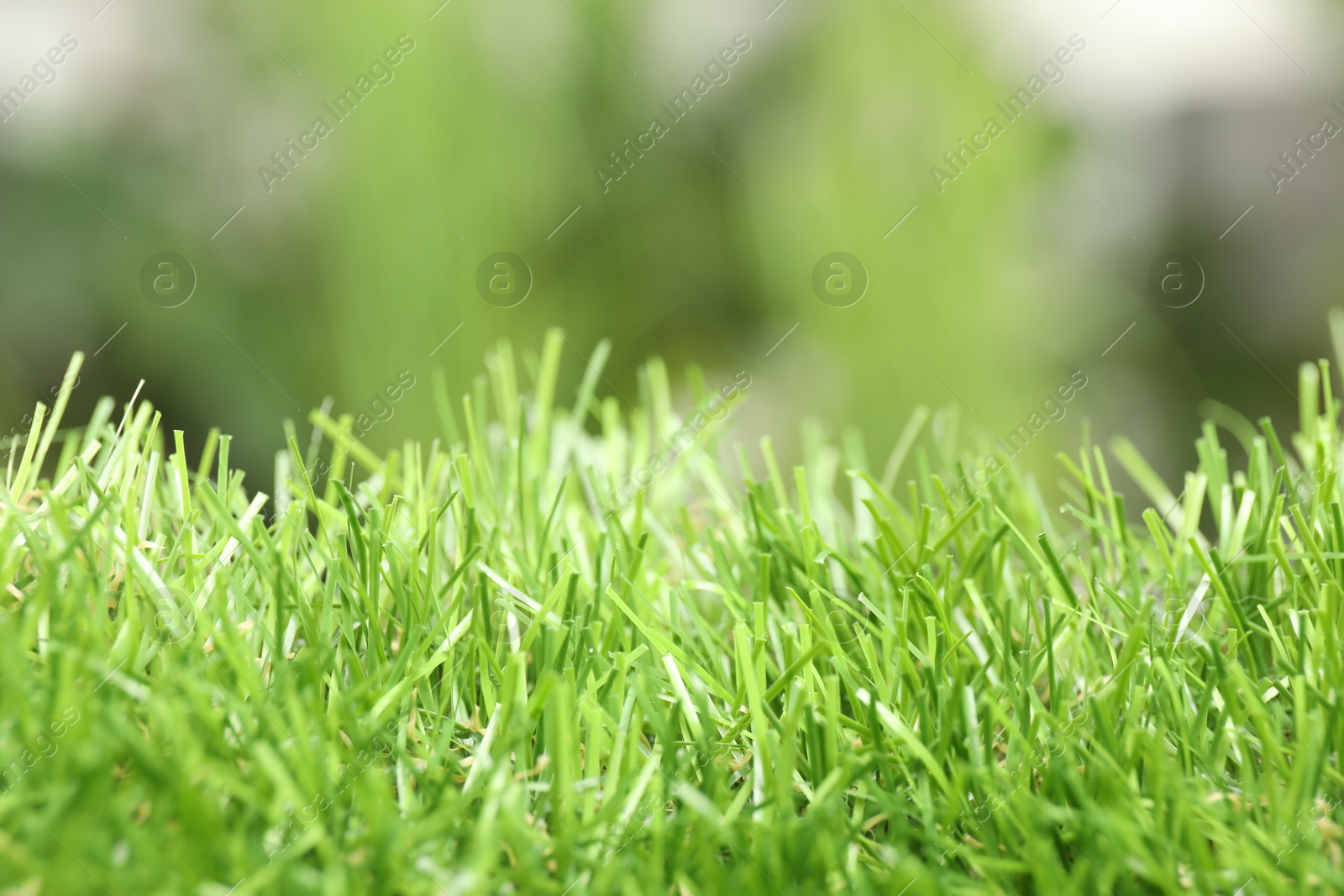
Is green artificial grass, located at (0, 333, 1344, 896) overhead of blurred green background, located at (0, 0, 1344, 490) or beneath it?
beneath

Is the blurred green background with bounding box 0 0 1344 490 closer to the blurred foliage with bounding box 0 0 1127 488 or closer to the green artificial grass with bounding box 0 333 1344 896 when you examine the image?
the blurred foliage with bounding box 0 0 1127 488

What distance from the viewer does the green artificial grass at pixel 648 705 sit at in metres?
0.18

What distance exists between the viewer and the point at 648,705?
209mm

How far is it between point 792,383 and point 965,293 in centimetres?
39

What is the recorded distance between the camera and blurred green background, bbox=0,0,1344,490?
1.92 meters

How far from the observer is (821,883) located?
0.59ft

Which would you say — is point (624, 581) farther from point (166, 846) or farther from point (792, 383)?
point (792, 383)

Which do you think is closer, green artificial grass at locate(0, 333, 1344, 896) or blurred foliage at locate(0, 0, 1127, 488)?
green artificial grass at locate(0, 333, 1344, 896)

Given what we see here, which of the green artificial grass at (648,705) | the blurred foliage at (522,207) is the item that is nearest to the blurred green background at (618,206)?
the blurred foliage at (522,207)

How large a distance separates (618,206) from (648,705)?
6.60ft

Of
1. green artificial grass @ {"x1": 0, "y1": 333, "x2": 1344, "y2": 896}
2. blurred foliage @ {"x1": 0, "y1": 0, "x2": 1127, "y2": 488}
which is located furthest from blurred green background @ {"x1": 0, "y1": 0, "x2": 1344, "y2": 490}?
green artificial grass @ {"x1": 0, "y1": 333, "x2": 1344, "y2": 896}

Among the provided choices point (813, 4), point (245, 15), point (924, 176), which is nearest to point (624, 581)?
point (924, 176)

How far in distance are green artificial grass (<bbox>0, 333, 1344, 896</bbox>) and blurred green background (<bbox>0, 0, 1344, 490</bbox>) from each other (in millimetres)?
1683

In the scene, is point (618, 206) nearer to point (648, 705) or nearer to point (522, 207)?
point (522, 207)
